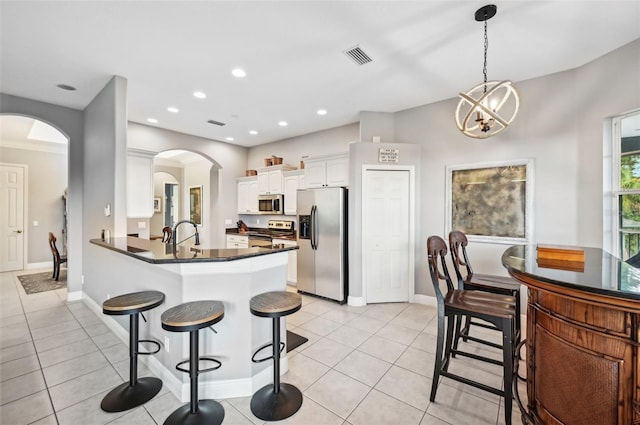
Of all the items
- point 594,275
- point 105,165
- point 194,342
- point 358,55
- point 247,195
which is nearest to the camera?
point 594,275

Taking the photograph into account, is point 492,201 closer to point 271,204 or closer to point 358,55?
point 358,55

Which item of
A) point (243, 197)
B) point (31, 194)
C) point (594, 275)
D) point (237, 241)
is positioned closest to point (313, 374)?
point (594, 275)

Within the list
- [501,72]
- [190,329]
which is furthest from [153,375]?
[501,72]

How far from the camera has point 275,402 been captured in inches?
77.0

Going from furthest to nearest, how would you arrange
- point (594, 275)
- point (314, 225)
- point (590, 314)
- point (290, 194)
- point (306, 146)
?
1. point (306, 146)
2. point (290, 194)
3. point (314, 225)
4. point (594, 275)
5. point (590, 314)

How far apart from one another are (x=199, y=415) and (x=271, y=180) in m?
4.48

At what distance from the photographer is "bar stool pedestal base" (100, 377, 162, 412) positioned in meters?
1.93

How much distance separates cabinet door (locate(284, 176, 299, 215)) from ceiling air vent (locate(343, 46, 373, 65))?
2.86 metres

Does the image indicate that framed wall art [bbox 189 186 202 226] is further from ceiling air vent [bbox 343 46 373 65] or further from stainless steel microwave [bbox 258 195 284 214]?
ceiling air vent [bbox 343 46 373 65]

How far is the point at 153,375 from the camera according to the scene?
2.32m

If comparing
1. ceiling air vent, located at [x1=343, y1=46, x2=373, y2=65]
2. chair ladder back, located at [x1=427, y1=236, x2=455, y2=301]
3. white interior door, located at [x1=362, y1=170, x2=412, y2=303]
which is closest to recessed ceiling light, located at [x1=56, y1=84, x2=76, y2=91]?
ceiling air vent, located at [x1=343, y1=46, x2=373, y2=65]

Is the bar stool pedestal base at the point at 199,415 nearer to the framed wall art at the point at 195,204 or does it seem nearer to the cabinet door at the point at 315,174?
the cabinet door at the point at 315,174

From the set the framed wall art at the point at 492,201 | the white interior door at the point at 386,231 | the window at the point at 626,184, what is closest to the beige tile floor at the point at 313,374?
the white interior door at the point at 386,231

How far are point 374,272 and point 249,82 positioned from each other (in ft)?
10.6
